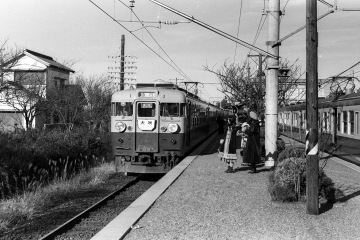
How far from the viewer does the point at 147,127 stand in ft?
46.5

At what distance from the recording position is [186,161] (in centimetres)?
1557

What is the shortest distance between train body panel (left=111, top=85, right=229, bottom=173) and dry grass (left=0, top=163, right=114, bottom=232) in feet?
4.44

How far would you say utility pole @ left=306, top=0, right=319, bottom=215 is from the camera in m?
7.24

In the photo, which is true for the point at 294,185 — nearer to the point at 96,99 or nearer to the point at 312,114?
the point at 312,114

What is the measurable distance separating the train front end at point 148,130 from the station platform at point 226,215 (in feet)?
10.2

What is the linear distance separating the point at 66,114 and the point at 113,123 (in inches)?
688

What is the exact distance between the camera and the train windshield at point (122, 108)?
14.4 metres

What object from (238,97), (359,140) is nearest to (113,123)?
(359,140)

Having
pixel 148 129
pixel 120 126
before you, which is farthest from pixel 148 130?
pixel 120 126

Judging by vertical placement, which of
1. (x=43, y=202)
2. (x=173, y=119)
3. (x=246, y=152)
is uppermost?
(x=173, y=119)

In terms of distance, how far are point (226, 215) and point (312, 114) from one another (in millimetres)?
2118

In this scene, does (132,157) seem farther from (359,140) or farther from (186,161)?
(359,140)

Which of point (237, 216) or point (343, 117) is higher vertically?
point (343, 117)

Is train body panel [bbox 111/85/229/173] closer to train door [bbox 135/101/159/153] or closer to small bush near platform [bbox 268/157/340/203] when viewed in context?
train door [bbox 135/101/159/153]
